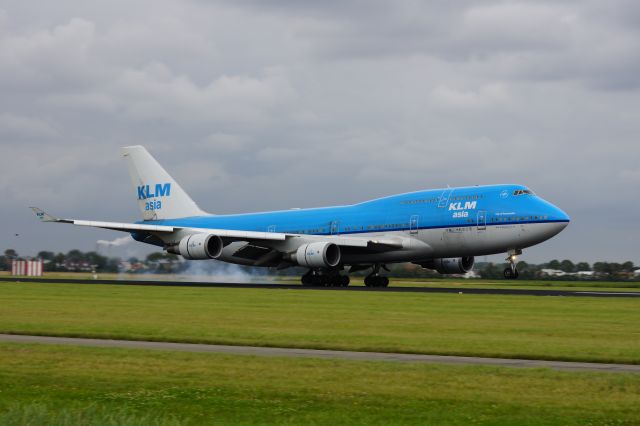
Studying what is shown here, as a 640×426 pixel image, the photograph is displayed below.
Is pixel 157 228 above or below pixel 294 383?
above

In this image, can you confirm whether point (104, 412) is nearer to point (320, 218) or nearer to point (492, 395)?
point (492, 395)

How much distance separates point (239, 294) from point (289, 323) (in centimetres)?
1775

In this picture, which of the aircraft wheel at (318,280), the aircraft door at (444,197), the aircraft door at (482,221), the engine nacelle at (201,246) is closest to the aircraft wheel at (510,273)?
the aircraft door at (482,221)

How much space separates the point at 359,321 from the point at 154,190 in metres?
45.2

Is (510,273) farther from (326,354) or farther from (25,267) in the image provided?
(25,267)

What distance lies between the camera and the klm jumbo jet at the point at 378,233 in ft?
177

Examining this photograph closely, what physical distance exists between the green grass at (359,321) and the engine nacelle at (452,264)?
16.9m

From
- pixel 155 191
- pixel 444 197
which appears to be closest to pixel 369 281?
pixel 444 197

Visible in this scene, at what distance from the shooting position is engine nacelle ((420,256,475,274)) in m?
62.3

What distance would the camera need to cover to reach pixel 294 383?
650 inches

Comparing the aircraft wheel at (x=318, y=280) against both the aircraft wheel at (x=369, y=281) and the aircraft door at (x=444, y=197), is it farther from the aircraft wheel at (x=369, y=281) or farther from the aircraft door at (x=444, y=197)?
the aircraft door at (x=444, y=197)

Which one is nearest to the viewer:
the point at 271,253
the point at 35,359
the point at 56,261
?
the point at 35,359

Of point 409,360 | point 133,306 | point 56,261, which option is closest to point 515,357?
point 409,360

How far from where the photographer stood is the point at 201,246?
58969 millimetres
